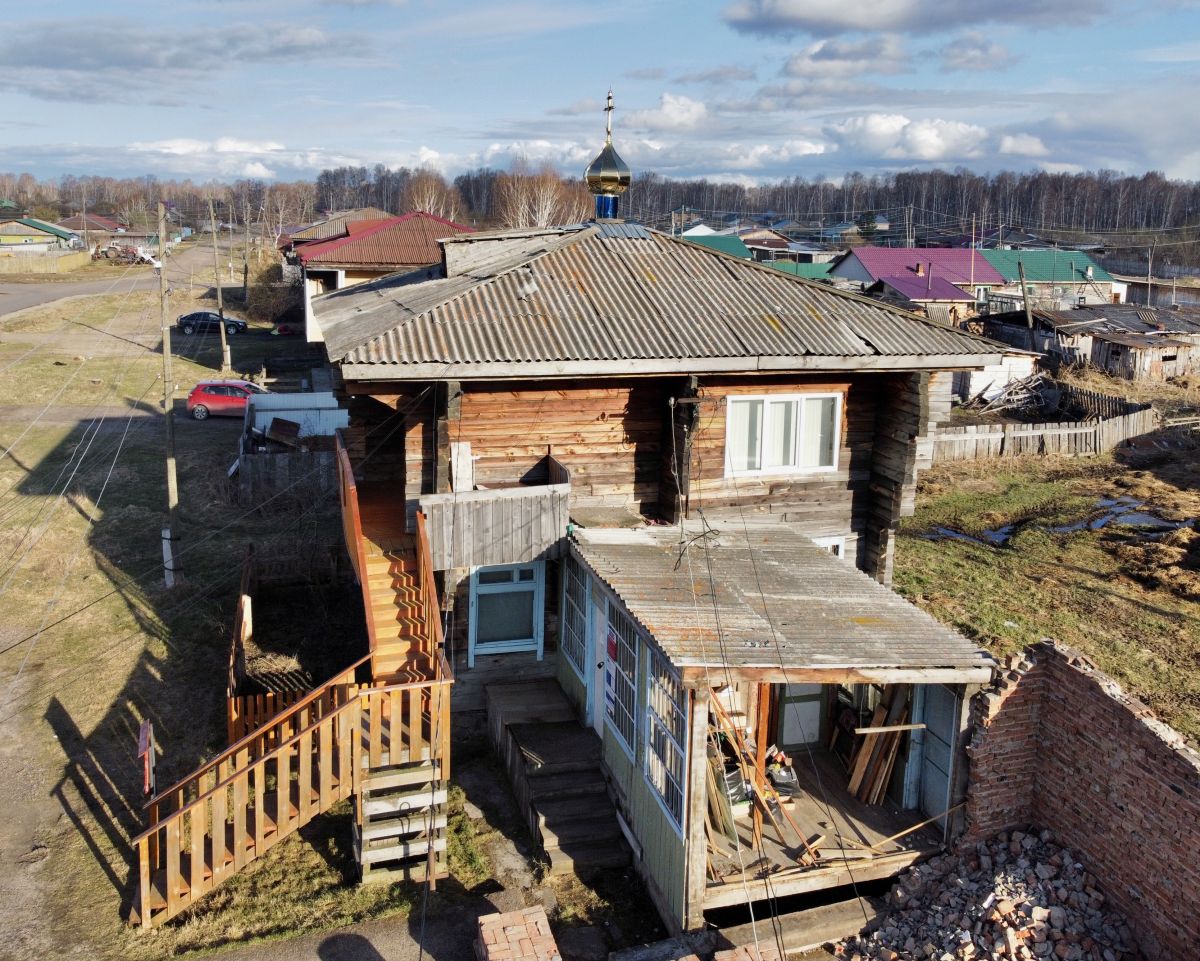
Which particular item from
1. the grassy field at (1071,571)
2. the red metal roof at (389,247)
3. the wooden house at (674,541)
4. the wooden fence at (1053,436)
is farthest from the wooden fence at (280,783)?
the red metal roof at (389,247)

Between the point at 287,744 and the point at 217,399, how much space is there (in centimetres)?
2606

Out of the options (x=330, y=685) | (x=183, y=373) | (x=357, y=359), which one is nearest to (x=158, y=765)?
(x=330, y=685)

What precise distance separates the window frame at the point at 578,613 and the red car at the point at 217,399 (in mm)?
23237

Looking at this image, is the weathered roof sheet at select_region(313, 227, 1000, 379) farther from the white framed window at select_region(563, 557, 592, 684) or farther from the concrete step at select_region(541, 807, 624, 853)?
the concrete step at select_region(541, 807, 624, 853)

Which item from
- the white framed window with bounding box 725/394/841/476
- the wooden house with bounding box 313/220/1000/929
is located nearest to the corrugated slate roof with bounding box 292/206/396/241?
the wooden house with bounding box 313/220/1000/929

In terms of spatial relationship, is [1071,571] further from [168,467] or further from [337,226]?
[337,226]

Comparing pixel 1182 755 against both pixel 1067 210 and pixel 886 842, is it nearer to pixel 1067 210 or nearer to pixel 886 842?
pixel 886 842

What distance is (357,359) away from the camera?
11781 millimetres

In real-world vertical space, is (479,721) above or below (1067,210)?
below

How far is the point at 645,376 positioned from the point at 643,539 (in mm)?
2148

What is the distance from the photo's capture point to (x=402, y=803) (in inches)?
417

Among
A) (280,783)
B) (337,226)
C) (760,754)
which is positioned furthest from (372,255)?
(760,754)

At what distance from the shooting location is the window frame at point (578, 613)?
40.6 feet

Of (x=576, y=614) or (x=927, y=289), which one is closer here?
(x=576, y=614)
